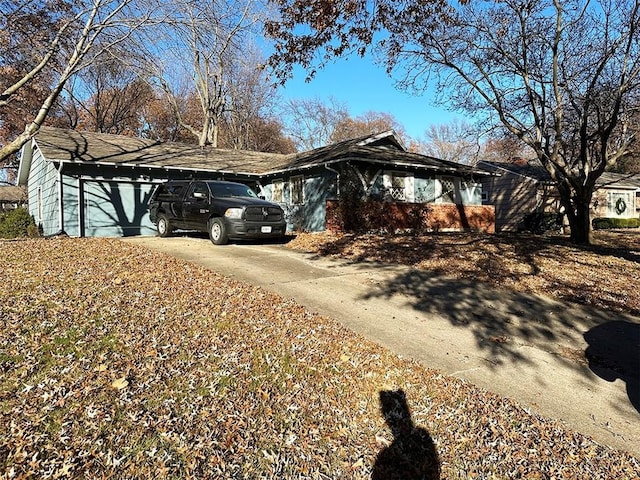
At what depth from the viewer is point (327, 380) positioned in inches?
138

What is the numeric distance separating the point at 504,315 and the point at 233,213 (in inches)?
278

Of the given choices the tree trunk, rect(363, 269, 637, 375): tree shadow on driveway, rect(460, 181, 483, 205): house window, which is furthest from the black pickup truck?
rect(460, 181, 483, 205): house window

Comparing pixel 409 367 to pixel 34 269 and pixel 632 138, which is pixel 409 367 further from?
pixel 632 138

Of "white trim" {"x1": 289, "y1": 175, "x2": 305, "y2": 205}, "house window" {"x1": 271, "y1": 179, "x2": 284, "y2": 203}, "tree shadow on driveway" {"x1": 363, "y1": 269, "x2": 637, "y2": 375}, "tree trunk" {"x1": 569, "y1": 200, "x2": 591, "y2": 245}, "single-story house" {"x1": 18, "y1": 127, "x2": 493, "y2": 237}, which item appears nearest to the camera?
"tree shadow on driveway" {"x1": 363, "y1": 269, "x2": 637, "y2": 375}

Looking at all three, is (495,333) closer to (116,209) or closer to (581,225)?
(581,225)

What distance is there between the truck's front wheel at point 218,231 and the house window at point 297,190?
20.1 ft

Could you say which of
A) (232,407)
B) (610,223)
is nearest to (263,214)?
(232,407)

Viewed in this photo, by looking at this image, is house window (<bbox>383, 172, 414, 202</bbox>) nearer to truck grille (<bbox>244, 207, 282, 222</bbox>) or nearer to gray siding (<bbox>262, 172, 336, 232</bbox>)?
gray siding (<bbox>262, 172, 336, 232</bbox>)

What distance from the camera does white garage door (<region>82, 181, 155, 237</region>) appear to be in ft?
47.8

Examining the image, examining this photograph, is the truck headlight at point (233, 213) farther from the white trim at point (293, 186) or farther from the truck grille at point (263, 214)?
the white trim at point (293, 186)

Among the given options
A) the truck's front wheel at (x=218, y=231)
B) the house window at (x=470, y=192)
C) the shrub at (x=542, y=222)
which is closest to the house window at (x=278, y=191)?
the truck's front wheel at (x=218, y=231)

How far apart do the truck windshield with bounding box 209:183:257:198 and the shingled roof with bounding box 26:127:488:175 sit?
3909 mm

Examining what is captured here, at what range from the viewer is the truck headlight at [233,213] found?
405 inches

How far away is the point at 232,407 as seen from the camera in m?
2.97
